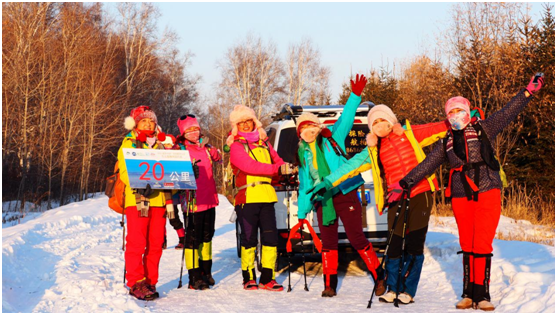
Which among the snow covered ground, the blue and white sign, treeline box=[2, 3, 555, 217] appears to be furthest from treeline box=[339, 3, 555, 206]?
the blue and white sign

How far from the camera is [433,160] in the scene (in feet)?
20.7

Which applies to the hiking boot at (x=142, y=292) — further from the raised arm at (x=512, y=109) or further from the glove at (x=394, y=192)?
the raised arm at (x=512, y=109)

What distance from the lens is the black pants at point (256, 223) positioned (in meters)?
7.54

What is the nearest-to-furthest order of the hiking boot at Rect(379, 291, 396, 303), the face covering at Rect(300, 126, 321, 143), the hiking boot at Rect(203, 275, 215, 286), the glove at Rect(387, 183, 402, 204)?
1. the glove at Rect(387, 183, 402, 204)
2. the hiking boot at Rect(379, 291, 396, 303)
3. the face covering at Rect(300, 126, 321, 143)
4. the hiking boot at Rect(203, 275, 215, 286)

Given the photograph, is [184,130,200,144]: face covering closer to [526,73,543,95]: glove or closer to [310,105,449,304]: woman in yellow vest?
[310,105,449,304]: woman in yellow vest

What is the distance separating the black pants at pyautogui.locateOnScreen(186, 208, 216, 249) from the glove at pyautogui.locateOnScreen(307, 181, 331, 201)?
156cm

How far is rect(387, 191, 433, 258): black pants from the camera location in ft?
Answer: 21.4

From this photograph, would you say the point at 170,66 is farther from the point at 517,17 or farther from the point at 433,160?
the point at 433,160

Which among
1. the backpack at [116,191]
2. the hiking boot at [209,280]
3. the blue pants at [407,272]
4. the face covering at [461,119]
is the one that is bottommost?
the hiking boot at [209,280]

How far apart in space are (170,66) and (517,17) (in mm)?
40179

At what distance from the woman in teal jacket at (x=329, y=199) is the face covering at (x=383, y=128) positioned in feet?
2.36

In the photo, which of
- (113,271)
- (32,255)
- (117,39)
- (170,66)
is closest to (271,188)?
(113,271)

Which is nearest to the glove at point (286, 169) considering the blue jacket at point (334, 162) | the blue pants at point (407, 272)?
the blue jacket at point (334, 162)

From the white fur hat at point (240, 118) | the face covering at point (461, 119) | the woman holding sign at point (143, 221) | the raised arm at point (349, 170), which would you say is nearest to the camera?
the face covering at point (461, 119)
